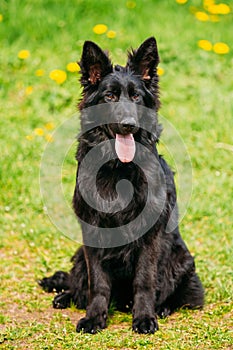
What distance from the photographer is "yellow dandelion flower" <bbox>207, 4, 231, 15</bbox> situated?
37.1 feet

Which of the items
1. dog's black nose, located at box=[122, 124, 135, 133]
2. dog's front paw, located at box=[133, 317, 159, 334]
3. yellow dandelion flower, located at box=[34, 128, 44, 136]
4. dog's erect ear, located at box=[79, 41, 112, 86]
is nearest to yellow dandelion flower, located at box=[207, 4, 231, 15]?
yellow dandelion flower, located at box=[34, 128, 44, 136]

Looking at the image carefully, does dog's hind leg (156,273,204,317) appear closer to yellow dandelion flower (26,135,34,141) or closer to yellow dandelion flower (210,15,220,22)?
yellow dandelion flower (26,135,34,141)

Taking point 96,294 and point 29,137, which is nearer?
point 96,294

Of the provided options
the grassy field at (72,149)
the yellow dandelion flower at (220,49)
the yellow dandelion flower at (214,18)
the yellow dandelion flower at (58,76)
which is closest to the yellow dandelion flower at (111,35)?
the grassy field at (72,149)

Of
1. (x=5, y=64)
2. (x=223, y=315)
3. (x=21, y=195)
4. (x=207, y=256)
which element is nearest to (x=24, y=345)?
(x=223, y=315)

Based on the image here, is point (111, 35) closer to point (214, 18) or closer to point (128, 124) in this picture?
point (214, 18)

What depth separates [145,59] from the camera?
16.4 ft

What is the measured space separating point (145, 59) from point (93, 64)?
404 millimetres

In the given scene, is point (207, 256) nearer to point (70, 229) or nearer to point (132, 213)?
point (70, 229)

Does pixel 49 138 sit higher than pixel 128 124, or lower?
higher

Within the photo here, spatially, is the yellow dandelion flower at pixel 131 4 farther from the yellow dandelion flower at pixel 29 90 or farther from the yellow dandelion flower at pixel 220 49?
the yellow dandelion flower at pixel 29 90

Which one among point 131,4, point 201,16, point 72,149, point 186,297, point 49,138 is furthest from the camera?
point 131,4

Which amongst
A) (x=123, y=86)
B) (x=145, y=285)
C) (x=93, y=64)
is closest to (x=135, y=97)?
(x=123, y=86)

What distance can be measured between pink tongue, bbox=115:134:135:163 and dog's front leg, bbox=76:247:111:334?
2.37 feet
